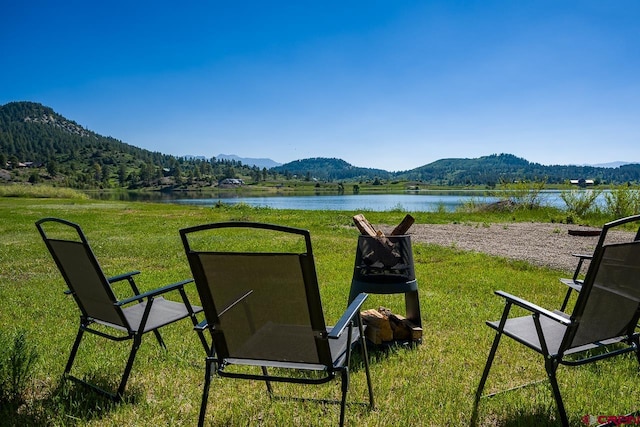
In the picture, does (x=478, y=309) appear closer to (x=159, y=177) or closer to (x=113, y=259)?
(x=113, y=259)

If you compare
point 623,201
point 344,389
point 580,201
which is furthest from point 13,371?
point 580,201

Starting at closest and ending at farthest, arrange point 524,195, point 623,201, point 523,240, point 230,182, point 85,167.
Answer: point 523,240, point 623,201, point 524,195, point 230,182, point 85,167

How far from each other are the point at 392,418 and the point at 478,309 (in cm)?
308

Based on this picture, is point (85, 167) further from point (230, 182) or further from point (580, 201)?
point (580, 201)

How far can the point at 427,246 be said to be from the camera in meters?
11.4

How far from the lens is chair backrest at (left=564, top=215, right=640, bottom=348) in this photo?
234cm

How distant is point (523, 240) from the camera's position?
1268 cm

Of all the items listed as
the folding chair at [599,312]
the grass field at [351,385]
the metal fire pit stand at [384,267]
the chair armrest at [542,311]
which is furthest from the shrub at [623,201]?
the chair armrest at [542,311]

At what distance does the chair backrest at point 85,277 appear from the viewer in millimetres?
2838

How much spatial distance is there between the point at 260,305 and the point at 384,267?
1.69 meters

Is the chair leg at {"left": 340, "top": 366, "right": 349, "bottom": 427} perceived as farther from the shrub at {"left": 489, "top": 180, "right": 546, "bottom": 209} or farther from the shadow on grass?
the shrub at {"left": 489, "top": 180, "right": 546, "bottom": 209}

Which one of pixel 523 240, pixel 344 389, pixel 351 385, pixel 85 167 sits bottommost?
pixel 523 240

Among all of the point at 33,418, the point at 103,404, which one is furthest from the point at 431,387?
the point at 33,418

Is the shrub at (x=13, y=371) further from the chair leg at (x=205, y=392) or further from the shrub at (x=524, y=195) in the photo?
the shrub at (x=524, y=195)
